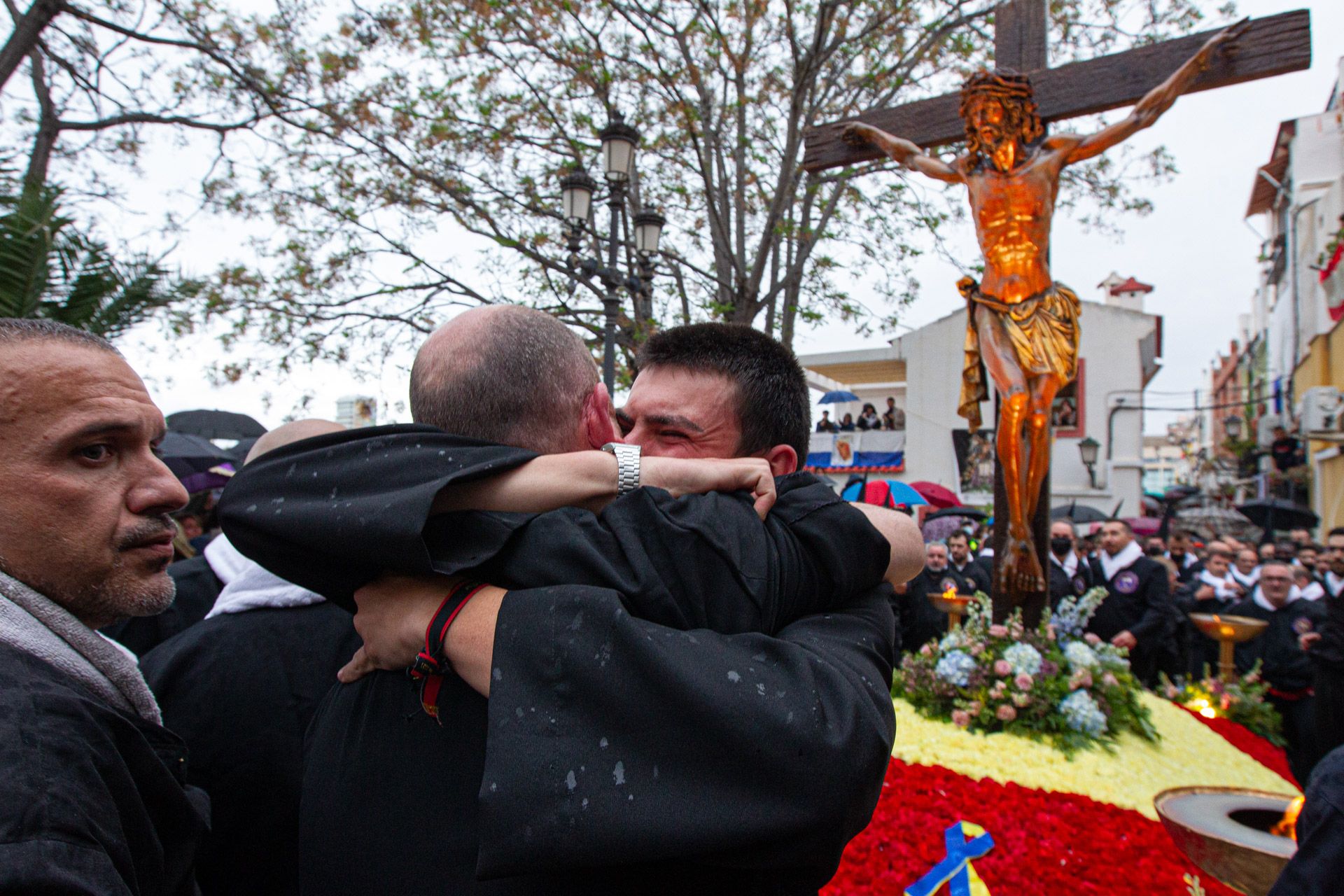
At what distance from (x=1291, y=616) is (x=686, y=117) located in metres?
8.01

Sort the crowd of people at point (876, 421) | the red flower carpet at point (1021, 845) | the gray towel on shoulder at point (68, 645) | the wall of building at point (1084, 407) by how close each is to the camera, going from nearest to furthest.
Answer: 1. the gray towel on shoulder at point (68, 645)
2. the red flower carpet at point (1021, 845)
3. the wall of building at point (1084, 407)
4. the crowd of people at point (876, 421)

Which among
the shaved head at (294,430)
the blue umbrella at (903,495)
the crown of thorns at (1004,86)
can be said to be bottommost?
the blue umbrella at (903,495)

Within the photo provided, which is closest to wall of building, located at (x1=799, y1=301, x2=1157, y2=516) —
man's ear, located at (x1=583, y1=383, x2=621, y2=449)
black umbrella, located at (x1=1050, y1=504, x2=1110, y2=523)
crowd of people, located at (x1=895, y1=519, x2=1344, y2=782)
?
black umbrella, located at (x1=1050, y1=504, x2=1110, y2=523)

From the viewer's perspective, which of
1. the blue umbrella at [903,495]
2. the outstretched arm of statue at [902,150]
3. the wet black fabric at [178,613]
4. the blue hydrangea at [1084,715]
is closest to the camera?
the wet black fabric at [178,613]

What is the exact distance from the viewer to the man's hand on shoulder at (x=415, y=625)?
1056mm

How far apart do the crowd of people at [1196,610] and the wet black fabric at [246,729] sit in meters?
5.54

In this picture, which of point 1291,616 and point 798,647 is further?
point 1291,616

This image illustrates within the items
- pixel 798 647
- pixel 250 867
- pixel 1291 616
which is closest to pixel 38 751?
pixel 798 647

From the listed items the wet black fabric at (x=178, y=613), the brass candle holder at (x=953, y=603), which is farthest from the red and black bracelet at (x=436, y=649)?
the brass candle holder at (x=953, y=603)

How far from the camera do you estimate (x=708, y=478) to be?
131 centimetres

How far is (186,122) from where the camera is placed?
9.90m

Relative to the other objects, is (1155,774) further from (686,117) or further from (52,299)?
(686,117)

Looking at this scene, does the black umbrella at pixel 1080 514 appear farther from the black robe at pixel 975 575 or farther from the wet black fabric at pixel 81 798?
the wet black fabric at pixel 81 798

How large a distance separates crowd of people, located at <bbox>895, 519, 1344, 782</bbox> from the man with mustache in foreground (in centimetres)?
601
